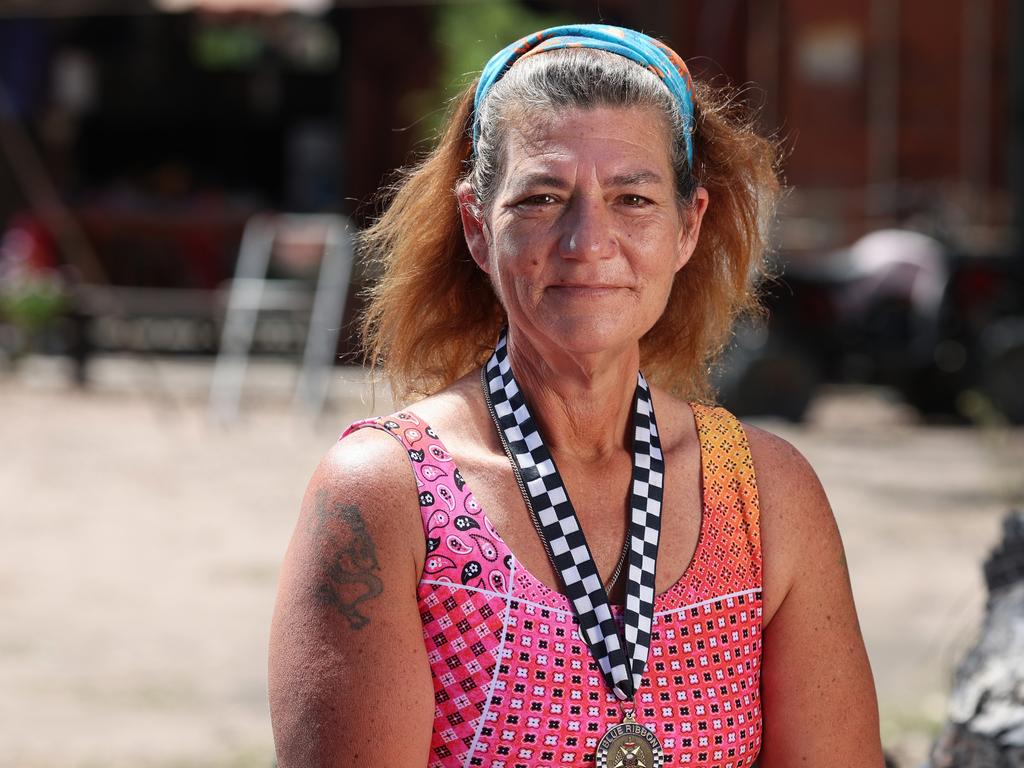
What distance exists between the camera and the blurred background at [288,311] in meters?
4.88

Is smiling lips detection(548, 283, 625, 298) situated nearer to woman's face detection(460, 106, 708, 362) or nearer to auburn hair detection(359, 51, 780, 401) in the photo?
woman's face detection(460, 106, 708, 362)

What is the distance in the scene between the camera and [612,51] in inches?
69.2

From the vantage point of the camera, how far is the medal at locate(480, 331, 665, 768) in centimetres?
168

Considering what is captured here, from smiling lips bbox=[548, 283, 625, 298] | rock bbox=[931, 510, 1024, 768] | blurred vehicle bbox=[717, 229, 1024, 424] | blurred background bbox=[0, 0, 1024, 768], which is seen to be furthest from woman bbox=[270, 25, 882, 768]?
blurred vehicle bbox=[717, 229, 1024, 424]

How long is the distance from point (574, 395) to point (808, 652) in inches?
16.8

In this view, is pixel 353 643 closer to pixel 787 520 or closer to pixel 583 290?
pixel 583 290

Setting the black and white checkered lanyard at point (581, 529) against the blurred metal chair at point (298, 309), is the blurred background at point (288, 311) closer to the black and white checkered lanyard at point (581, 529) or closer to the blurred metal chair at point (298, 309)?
the blurred metal chair at point (298, 309)

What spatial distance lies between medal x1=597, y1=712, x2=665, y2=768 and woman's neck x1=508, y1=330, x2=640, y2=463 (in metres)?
0.35

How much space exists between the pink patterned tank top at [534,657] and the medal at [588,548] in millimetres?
19

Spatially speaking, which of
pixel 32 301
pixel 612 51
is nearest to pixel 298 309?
pixel 32 301

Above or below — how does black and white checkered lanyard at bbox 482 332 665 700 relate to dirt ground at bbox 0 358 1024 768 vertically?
above

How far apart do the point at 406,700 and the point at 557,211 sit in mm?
580

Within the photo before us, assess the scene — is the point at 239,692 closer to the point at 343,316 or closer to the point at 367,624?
the point at 367,624

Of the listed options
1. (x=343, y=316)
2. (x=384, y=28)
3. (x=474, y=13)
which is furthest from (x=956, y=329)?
(x=384, y=28)
